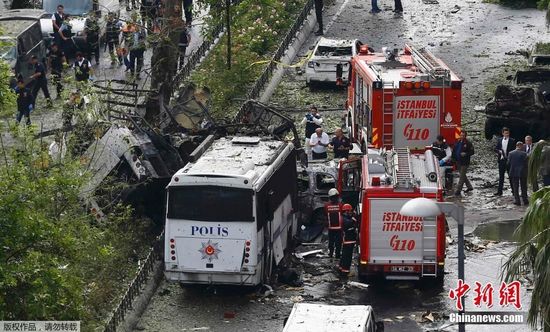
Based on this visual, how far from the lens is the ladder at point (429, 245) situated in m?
26.9

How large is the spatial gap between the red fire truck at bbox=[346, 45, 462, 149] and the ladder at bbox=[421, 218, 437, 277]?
6.87m

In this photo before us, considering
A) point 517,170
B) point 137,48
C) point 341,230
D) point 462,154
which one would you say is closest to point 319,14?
point 137,48

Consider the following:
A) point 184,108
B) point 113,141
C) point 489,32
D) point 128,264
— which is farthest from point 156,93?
point 489,32

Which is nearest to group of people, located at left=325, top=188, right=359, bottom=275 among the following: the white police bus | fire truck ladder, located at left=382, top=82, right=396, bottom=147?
the white police bus

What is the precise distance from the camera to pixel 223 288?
28000mm

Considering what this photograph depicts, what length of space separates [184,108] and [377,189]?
8492mm

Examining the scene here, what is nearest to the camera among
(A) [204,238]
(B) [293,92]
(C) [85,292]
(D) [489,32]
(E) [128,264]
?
(C) [85,292]

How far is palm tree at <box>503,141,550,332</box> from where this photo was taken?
1639 cm

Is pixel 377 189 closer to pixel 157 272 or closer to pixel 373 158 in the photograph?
pixel 373 158

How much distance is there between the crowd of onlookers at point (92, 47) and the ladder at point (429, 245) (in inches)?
476

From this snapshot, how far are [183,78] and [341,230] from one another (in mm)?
13983

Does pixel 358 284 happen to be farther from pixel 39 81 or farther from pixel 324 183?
pixel 39 81

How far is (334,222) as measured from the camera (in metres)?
29.2

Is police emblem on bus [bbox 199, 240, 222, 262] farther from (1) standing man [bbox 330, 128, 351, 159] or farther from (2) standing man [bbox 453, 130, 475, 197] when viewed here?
(2) standing man [bbox 453, 130, 475, 197]
